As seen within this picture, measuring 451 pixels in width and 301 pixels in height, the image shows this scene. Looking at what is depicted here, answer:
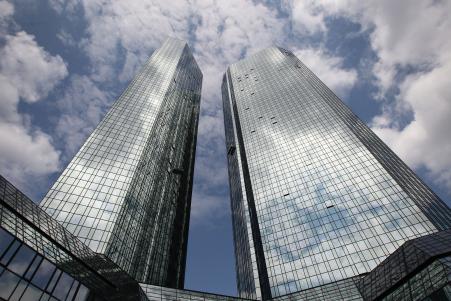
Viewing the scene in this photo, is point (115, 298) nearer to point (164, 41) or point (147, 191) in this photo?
point (147, 191)

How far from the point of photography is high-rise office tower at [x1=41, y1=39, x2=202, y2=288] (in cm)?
7031

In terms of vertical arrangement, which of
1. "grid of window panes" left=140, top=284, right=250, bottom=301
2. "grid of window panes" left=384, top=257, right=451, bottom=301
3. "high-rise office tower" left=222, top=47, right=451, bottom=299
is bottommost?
"grid of window panes" left=384, top=257, right=451, bottom=301

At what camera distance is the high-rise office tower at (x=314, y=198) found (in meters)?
70.4

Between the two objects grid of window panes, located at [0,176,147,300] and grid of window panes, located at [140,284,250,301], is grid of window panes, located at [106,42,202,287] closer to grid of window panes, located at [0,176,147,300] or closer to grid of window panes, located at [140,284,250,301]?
grid of window panes, located at [0,176,147,300]

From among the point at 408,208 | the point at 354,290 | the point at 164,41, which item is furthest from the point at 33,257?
the point at 164,41

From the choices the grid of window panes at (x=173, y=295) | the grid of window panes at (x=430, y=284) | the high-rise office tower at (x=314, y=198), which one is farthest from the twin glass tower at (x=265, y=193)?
the grid of window panes at (x=430, y=284)

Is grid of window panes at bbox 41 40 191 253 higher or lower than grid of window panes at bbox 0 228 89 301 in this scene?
higher

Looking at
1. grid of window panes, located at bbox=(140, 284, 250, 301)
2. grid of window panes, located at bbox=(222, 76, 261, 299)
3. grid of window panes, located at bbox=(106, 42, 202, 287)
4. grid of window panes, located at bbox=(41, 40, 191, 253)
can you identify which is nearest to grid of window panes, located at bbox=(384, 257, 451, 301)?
grid of window panes, located at bbox=(140, 284, 250, 301)

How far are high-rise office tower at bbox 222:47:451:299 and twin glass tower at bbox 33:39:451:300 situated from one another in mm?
298

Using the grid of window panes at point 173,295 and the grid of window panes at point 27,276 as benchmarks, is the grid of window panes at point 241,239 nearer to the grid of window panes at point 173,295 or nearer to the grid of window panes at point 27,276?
the grid of window panes at point 173,295

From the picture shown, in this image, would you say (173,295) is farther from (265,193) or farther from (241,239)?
(241,239)

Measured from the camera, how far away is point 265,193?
317 feet

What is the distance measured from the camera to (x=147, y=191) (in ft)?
309

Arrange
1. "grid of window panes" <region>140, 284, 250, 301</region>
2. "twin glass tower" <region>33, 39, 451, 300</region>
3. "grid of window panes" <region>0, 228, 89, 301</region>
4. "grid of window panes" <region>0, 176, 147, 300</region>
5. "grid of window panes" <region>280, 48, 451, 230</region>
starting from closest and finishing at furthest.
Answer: "grid of window panes" <region>0, 228, 89, 301</region> < "grid of window panes" <region>0, 176, 147, 300</region> < "grid of window panes" <region>140, 284, 250, 301</region> < "twin glass tower" <region>33, 39, 451, 300</region> < "grid of window panes" <region>280, 48, 451, 230</region>
